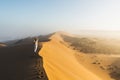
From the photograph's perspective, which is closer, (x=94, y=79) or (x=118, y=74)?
(x=94, y=79)

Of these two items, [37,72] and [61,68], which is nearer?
[37,72]

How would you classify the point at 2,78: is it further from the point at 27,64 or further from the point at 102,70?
the point at 102,70

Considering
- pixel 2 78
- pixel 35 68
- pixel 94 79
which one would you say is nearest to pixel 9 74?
pixel 2 78

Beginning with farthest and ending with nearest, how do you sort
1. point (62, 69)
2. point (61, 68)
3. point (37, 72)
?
point (61, 68) → point (62, 69) → point (37, 72)

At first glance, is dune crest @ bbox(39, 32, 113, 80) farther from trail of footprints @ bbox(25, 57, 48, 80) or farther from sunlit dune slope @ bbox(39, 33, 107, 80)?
trail of footprints @ bbox(25, 57, 48, 80)

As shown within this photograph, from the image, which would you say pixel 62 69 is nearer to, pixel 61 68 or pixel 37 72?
pixel 61 68

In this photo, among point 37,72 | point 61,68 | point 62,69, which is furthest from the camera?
point 61,68

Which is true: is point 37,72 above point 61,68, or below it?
above

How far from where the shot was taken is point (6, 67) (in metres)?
14.1

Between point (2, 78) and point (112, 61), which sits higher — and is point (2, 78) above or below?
above

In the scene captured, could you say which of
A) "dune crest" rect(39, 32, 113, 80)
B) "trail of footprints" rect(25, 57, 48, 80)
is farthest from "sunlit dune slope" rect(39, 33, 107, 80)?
"trail of footprints" rect(25, 57, 48, 80)

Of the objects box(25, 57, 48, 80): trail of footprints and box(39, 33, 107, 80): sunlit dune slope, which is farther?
box(39, 33, 107, 80): sunlit dune slope

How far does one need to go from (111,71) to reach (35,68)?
13169 millimetres

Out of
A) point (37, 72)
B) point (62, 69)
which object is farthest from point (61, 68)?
point (37, 72)
